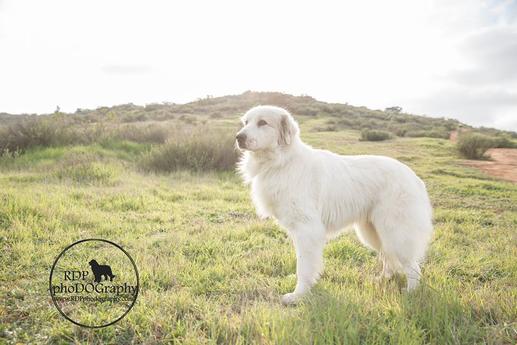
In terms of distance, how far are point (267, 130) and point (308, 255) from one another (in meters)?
1.33

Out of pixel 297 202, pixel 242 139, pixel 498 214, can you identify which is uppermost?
pixel 242 139

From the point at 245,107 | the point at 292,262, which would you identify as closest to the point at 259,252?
the point at 292,262

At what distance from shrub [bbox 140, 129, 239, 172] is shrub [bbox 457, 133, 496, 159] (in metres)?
10.7

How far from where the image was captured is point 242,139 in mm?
3787

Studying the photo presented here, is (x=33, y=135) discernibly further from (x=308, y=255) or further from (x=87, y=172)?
(x=308, y=255)

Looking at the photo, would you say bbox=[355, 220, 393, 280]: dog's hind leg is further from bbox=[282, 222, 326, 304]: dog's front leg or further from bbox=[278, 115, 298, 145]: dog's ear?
bbox=[278, 115, 298, 145]: dog's ear

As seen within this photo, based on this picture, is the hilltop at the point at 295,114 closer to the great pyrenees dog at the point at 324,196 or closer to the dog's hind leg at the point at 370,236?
the great pyrenees dog at the point at 324,196

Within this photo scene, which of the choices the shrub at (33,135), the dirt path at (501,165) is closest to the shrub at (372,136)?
the dirt path at (501,165)

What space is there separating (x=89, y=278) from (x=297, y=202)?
2174mm

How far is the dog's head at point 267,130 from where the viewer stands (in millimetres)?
3799

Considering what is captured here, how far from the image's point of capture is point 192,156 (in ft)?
34.5

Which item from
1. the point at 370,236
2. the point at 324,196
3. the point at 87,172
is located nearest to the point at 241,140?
the point at 324,196

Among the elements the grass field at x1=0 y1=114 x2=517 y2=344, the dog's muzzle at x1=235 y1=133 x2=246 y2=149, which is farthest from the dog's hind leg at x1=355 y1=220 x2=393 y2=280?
the dog's muzzle at x1=235 y1=133 x2=246 y2=149

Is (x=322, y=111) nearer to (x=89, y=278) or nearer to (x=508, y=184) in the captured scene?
(x=508, y=184)
